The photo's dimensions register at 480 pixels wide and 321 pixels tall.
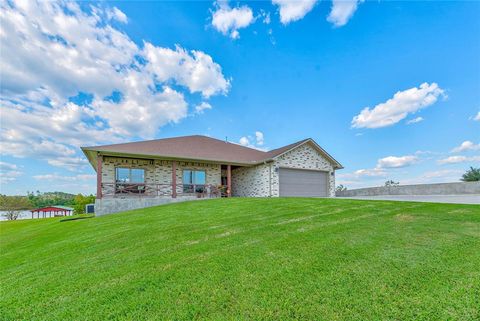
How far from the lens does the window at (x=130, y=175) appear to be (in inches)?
528

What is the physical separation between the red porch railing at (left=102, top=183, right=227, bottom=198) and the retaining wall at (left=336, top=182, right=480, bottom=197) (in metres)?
12.0

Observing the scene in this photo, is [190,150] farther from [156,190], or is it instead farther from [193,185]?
[156,190]

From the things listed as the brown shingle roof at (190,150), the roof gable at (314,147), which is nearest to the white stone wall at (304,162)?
the roof gable at (314,147)

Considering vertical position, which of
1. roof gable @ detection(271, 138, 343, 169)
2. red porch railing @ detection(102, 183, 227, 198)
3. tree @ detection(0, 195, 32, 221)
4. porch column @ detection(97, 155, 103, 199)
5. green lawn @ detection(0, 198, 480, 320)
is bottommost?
tree @ detection(0, 195, 32, 221)

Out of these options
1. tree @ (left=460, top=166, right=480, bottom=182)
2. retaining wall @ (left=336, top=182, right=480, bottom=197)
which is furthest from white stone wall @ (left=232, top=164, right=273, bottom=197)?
tree @ (left=460, top=166, right=480, bottom=182)

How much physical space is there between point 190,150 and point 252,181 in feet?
16.8

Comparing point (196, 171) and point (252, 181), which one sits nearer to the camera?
point (196, 171)

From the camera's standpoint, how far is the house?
12812 millimetres

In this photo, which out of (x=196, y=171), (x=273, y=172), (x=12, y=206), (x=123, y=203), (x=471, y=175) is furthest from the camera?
(x=12, y=206)

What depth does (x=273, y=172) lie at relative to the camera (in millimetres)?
15219

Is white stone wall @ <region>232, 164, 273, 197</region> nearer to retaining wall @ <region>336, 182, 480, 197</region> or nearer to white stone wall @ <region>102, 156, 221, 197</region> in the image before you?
white stone wall @ <region>102, 156, 221, 197</region>

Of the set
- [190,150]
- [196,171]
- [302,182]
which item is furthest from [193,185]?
[302,182]

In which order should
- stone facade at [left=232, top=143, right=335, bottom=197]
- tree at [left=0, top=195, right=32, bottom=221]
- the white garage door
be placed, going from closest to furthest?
stone facade at [left=232, top=143, right=335, bottom=197]
the white garage door
tree at [left=0, top=195, right=32, bottom=221]

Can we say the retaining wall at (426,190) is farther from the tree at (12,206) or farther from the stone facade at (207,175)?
the tree at (12,206)
